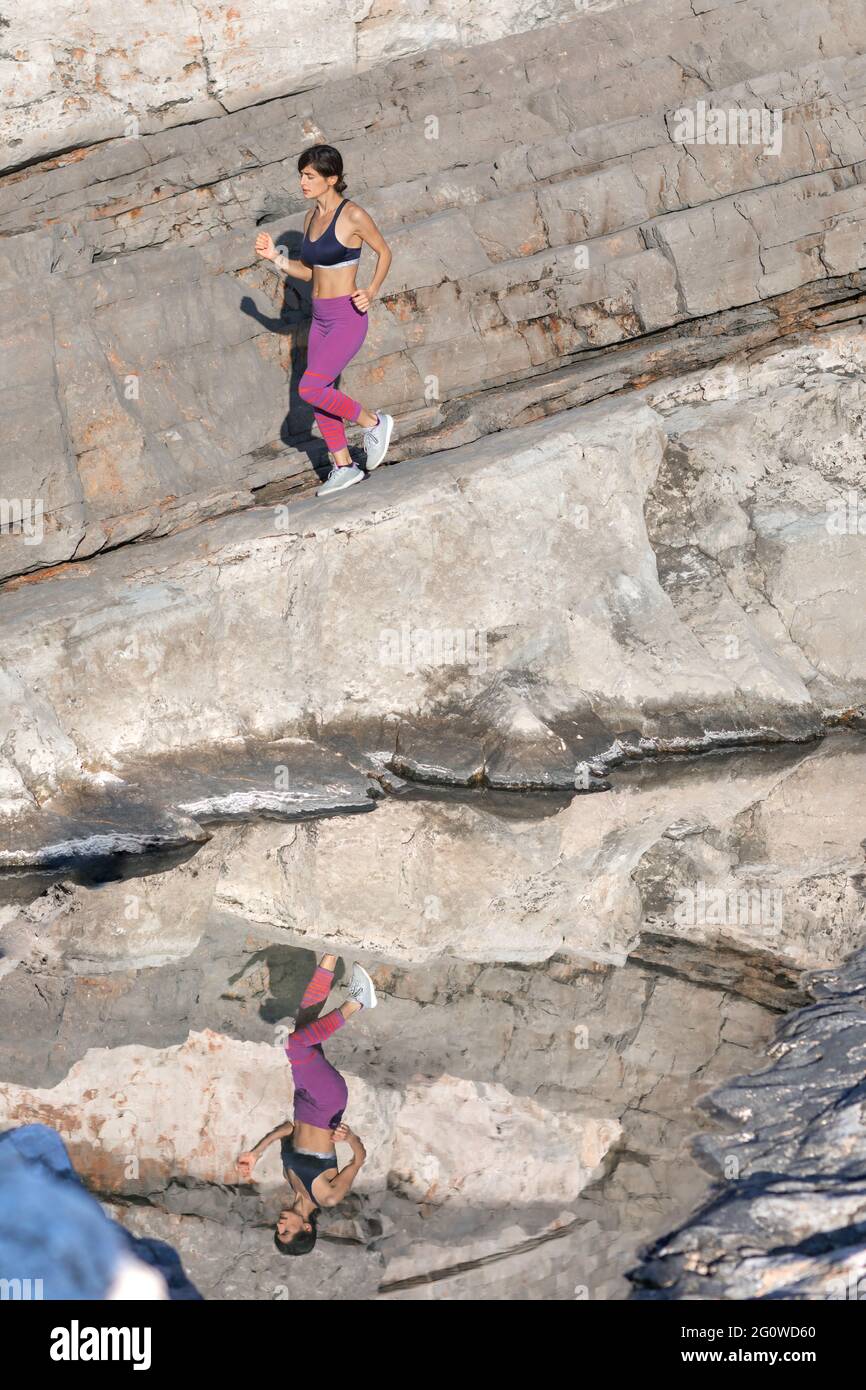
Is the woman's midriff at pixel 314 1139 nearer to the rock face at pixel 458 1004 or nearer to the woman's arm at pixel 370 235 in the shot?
the rock face at pixel 458 1004

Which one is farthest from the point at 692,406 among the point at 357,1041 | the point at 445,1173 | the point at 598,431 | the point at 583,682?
the point at 445,1173

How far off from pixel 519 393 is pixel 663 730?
2300mm

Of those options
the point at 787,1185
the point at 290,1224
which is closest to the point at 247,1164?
the point at 290,1224

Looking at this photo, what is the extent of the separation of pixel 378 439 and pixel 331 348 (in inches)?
28.1

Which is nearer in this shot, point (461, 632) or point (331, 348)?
point (331, 348)

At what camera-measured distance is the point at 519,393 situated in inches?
351

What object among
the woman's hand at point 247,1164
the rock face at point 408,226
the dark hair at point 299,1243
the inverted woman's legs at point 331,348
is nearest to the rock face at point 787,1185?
the dark hair at point 299,1243

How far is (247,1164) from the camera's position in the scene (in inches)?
194

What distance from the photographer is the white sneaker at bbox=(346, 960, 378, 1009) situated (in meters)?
5.89

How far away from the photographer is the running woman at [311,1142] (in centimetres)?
467

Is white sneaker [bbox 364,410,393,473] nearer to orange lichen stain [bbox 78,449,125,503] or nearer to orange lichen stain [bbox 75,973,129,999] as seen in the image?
orange lichen stain [bbox 78,449,125,503]

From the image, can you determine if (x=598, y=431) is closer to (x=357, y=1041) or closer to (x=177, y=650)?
(x=177, y=650)

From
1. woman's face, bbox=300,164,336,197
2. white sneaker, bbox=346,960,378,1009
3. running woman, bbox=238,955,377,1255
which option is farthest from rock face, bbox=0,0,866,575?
running woman, bbox=238,955,377,1255

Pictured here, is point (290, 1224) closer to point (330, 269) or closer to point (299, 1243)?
point (299, 1243)
